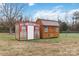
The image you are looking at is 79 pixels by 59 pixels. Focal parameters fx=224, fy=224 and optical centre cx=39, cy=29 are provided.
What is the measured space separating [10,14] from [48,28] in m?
0.41

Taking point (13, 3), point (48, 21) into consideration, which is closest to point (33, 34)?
point (48, 21)

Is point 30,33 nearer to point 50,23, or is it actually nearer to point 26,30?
point 26,30

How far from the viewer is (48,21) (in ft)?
7.38

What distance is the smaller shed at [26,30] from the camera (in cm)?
227

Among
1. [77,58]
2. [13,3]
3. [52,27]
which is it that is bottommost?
[77,58]

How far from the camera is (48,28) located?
228 cm

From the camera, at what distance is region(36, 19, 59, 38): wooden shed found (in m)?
2.26

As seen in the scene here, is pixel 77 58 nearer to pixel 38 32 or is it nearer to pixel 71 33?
pixel 71 33

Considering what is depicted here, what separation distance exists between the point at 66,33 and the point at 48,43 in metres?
0.21

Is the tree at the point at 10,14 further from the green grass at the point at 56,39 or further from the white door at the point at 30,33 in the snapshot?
the white door at the point at 30,33

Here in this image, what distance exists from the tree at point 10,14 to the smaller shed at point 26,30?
0.06 m

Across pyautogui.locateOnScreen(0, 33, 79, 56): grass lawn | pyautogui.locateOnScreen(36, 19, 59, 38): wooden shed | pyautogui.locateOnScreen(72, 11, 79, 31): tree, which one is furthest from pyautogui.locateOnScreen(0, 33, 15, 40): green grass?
pyautogui.locateOnScreen(72, 11, 79, 31): tree

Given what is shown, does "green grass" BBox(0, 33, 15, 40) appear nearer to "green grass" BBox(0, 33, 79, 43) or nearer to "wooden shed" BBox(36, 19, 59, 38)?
"green grass" BBox(0, 33, 79, 43)

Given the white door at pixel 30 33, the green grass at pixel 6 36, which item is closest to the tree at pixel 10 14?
the green grass at pixel 6 36
